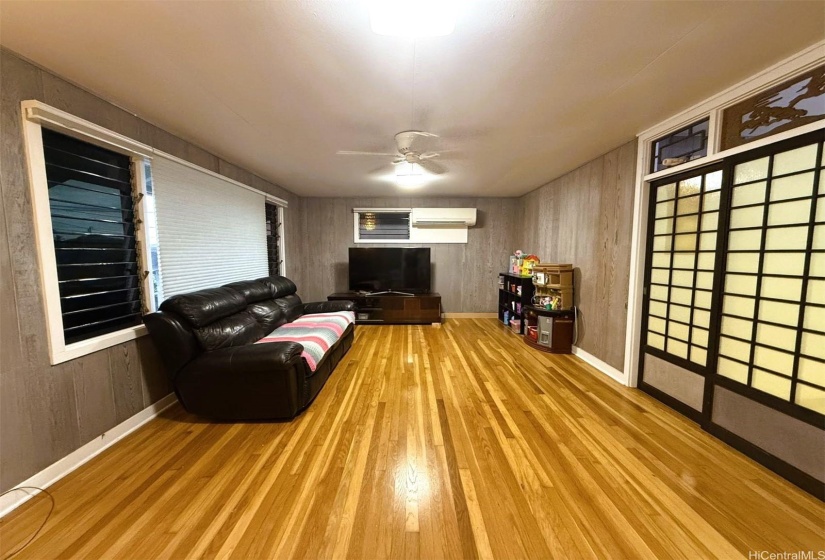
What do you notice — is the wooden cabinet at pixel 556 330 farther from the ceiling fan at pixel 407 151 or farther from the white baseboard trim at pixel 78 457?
the white baseboard trim at pixel 78 457

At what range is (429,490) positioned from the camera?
5.05 ft

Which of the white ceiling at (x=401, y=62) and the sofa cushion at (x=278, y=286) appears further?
the sofa cushion at (x=278, y=286)

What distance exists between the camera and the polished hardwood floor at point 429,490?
1.26 meters

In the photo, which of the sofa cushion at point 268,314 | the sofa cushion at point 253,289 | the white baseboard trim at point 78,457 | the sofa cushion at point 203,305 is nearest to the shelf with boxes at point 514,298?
the sofa cushion at point 268,314

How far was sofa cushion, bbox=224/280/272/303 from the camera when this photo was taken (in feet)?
9.64

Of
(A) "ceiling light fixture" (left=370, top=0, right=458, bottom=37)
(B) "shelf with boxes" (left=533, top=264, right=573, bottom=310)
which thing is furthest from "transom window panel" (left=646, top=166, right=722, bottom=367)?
(A) "ceiling light fixture" (left=370, top=0, right=458, bottom=37)

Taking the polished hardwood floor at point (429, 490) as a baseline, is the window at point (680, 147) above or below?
above

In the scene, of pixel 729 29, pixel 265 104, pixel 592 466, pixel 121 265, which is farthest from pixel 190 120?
pixel 592 466

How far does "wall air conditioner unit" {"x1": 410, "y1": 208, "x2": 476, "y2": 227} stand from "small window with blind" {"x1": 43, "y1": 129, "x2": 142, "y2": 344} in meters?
3.94

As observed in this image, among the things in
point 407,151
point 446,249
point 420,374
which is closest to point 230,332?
point 420,374

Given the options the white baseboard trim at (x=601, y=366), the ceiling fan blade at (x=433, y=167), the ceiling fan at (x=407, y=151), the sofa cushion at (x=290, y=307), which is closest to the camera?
the ceiling fan at (x=407, y=151)

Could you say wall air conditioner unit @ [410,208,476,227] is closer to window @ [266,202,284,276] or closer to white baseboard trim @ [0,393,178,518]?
window @ [266,202,284,276]

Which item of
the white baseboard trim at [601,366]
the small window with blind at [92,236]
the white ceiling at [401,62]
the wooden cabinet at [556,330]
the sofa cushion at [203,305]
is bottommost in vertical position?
the white baseboard trim at [601,366]

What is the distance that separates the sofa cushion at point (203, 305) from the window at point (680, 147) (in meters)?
4.16
